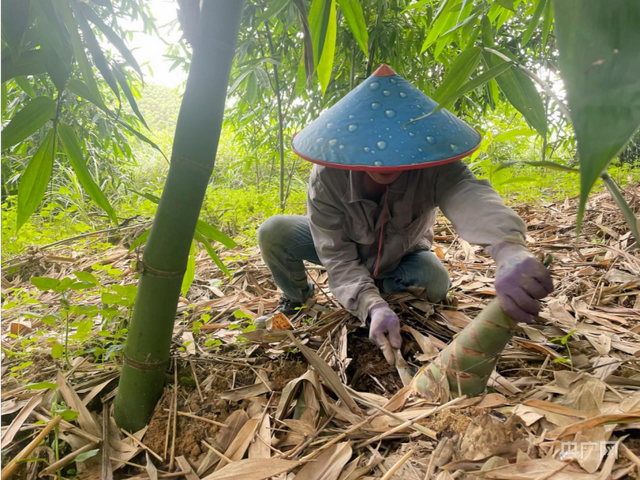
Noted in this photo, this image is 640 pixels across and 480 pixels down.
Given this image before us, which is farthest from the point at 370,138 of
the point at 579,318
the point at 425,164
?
the point at 579,318

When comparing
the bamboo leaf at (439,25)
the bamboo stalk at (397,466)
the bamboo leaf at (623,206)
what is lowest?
the bamboo stalk at (397,466)

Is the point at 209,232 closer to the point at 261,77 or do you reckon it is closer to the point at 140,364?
the point at 140,364

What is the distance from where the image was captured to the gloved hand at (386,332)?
3.20ft

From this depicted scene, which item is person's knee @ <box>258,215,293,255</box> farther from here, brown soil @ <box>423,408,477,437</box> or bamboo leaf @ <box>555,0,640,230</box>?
bamboo leaf @ <box>555,0,640,230</box>

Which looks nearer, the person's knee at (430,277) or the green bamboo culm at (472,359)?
the green bamboo culm at (472,359)

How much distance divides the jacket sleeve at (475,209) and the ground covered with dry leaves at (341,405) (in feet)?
0.45

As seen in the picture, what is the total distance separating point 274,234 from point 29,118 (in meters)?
0.94

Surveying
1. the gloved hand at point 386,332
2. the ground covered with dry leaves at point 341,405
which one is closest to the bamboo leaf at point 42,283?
the ground covered with dry leaves at point 341,405

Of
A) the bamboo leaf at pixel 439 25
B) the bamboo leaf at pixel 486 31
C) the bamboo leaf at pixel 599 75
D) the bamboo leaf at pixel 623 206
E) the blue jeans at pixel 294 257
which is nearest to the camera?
the bamboo leaf at pixel 599 75

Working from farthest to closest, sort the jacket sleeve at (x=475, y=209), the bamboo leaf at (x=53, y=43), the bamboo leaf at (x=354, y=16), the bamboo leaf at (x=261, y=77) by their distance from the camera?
the bamboo leaf at (x=261, y=77) < the bamboo leaf at (x=354, y=16) < the jacket sleeve at (x=475, y=209) < the bamboo leaf at (x=53, y=43)

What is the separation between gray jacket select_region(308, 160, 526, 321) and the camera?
111cm

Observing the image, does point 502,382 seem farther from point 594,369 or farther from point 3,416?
point 3,416

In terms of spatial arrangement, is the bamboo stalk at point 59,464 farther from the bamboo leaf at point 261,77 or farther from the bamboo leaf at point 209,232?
the bamboo leaf at point 261,77

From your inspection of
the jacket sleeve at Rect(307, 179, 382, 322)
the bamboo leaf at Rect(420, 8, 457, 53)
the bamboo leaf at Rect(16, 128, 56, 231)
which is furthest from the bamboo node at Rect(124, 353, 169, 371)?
A: the bamboo leaf at Rect(420, 8, 457, 53)
